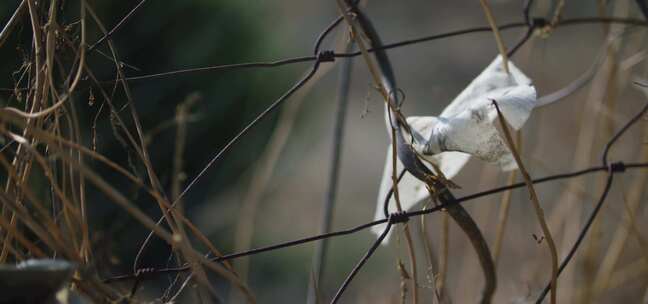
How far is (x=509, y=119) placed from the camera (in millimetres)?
490

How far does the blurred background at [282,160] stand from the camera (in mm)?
796

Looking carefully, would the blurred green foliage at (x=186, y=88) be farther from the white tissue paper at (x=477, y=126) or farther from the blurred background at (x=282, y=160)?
the white tissue paper at (x=477, y=126)

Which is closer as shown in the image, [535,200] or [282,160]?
[535,200]

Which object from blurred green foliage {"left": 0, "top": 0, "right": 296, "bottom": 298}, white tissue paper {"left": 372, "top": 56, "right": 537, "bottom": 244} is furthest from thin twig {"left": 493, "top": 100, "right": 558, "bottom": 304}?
blurred green foliage {"left": 0, "top": 0, "right": 296, "bottom": 298}

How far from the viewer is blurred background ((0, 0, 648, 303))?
2.61ft

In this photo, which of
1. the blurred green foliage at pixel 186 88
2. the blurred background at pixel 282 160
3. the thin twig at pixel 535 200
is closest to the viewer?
the thin twig at pixel 535 200

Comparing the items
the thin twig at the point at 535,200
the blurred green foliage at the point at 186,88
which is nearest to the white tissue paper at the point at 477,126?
the thin twig at the point at 535,200

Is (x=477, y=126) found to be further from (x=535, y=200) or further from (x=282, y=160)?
(x=282, y=160)

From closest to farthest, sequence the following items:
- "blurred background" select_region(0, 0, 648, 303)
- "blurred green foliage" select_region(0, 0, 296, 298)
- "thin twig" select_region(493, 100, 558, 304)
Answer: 1. "thin twig" select_region(493, 100, 558, 304)
2. "blurred background" select_region(0, 0, 648, 303)
3. "blurred green foliage" select_region(0, 0, 296, 298)

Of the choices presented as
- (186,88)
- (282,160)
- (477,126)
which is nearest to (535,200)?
(477,126)

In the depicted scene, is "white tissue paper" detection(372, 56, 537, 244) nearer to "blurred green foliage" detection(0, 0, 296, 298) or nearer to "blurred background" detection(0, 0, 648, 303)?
"blurred background" detection(0, 0, 648, 303)

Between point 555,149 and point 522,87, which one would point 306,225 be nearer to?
point 555,149

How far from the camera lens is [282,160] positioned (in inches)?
76.6

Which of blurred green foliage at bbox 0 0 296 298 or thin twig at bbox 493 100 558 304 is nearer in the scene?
thin twig at bbox 493 100 558 304
